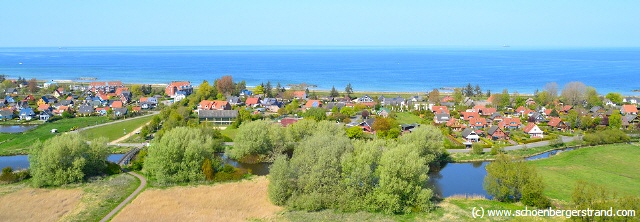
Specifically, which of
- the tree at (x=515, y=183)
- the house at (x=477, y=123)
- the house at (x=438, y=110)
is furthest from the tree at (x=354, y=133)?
the house at (x=438, y=110)

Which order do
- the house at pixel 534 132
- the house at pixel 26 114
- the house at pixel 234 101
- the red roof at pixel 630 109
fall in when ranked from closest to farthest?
the house at pixel 534 132, the house at pixel 26 114, the red roof at pixel 630 109, the house at pixel 234 101

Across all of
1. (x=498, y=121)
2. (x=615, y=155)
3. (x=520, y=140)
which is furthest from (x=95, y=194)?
(x=498, y=121)

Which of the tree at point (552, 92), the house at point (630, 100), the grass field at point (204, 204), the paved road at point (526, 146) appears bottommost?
the grass field at point (204, 204)

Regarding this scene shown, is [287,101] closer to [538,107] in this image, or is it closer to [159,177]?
[538,107]

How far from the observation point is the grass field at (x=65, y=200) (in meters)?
20.3

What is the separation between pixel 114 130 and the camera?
136 ft

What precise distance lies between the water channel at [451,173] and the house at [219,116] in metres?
10.7

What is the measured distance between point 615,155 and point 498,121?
13493mm

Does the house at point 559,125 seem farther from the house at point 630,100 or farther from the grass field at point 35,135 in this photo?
the grass field at point 35,135

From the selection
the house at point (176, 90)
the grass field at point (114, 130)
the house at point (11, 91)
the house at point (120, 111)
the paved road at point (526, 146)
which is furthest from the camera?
the house at point (176, 90)

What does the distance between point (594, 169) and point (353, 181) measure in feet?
55.5

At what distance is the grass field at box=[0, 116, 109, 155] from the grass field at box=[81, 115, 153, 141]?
2.49 meters

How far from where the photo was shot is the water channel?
25047 millimetres

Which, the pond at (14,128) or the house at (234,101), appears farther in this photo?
the house at (234,101)
